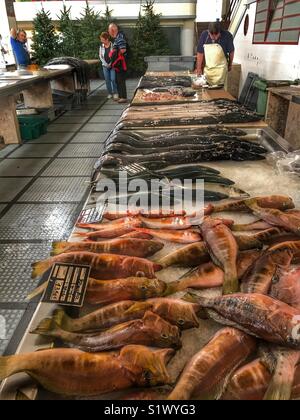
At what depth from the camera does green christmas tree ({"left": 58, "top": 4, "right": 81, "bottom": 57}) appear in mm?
14031

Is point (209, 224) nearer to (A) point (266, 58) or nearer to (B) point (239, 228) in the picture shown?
(B) point (239, 228)

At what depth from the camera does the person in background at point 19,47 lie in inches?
333

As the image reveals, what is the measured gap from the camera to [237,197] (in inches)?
77.4

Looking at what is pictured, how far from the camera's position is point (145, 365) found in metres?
0.92

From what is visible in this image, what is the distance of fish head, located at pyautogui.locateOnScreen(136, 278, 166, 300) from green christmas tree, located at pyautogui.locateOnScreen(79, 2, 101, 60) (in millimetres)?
14808

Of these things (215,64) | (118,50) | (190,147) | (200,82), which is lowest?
(190,147)

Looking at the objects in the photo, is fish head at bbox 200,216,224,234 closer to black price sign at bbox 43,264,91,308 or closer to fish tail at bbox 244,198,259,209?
fish tail at bbox 244,198,259,209

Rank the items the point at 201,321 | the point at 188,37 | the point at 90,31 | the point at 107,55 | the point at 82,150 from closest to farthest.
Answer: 1. the point at 201,321
2. the point at 82,150
3. the point at 107,55
4. the point at 90,31
5. the point at 188,37

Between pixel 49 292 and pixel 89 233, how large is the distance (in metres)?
0.46

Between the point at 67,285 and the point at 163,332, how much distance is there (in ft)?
1.36

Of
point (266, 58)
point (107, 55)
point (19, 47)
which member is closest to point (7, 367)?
point (266, 58)

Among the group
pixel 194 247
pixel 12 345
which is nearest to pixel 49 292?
pixel 194 247

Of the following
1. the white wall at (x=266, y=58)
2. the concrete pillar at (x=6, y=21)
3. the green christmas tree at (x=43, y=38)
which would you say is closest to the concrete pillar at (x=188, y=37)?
the white wall at (x=266, y=58)

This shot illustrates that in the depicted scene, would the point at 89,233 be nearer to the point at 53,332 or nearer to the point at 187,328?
the point at 53,332
